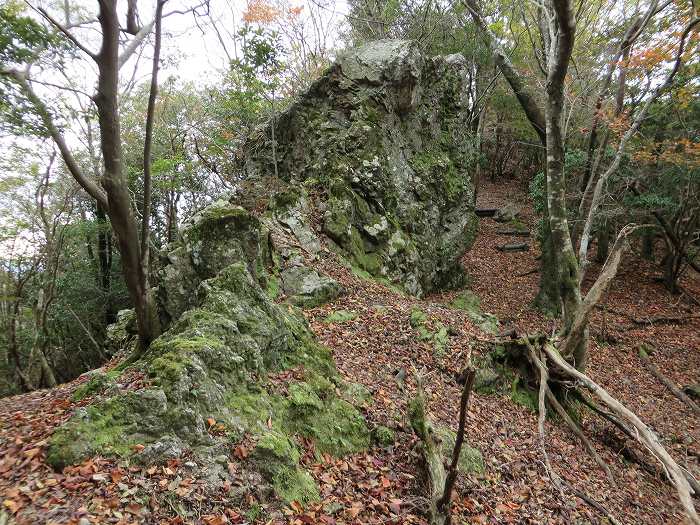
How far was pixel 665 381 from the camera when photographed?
10.4 meters

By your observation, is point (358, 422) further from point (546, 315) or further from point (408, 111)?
point (408, 111)

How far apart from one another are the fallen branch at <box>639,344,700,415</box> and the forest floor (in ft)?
0.46

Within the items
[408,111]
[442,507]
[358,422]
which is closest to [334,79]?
[408,111]

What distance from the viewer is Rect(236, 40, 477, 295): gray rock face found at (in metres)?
11.4

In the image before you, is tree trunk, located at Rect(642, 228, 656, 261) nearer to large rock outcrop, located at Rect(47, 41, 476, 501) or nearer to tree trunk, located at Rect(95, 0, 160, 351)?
large rock outcrop, located at Rect(47, 41, 476, 501)

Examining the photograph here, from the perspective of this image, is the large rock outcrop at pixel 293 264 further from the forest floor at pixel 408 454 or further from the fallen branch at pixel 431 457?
the fallen branch at pixel 431 457

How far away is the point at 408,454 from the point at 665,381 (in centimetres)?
947

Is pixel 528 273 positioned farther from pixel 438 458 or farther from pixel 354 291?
pixel 438 458

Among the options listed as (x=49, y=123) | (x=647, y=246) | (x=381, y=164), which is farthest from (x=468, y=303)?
(x=49, y=123)

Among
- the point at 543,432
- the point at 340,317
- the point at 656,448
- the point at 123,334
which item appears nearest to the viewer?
the point at 656,448

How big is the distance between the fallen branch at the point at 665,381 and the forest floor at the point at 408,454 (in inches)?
5.6

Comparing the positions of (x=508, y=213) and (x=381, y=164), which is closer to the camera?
(x=381, y=164)

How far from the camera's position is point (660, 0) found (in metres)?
9.25

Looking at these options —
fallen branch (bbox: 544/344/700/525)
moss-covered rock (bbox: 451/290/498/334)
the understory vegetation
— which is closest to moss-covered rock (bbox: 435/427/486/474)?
the understory vegetation
